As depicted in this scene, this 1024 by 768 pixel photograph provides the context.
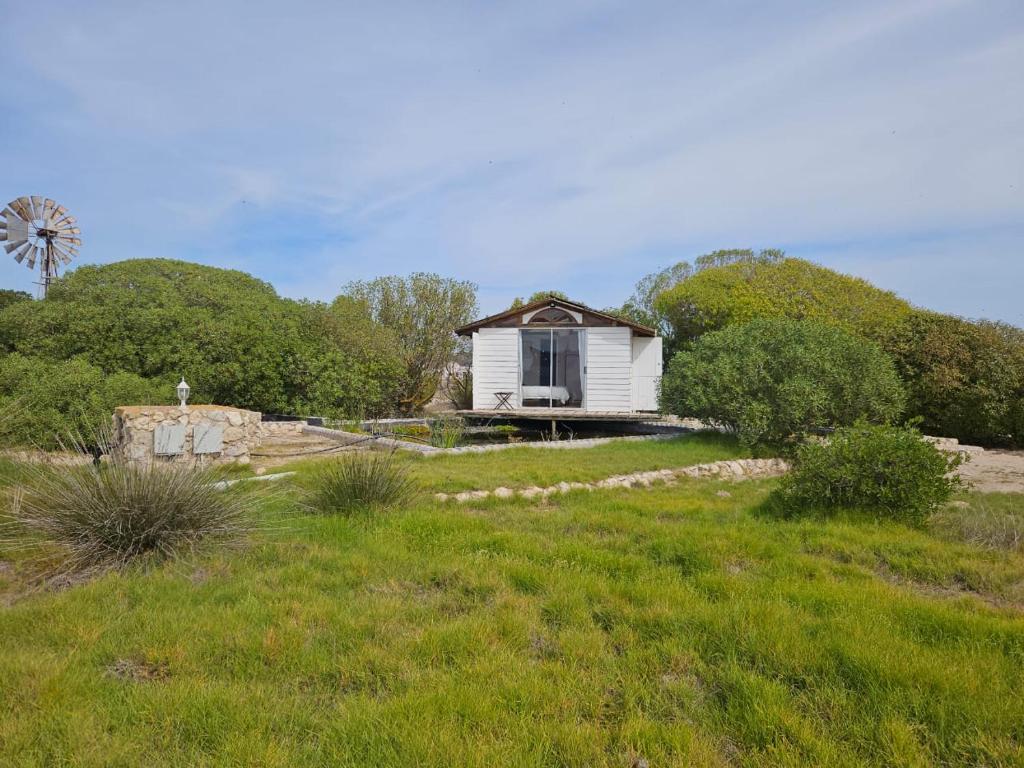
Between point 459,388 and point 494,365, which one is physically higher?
point 494,365

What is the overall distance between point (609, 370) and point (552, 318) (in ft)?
6.48

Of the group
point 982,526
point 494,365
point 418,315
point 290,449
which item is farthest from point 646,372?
point 982,526

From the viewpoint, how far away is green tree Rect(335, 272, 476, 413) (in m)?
18.2

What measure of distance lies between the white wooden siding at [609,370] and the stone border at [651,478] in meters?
5.43

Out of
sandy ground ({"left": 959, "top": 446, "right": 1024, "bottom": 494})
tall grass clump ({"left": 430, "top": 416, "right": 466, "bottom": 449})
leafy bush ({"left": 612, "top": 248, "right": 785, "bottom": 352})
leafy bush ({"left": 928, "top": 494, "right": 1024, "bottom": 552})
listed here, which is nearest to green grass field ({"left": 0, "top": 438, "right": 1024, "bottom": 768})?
leafy bush ({"left": 928, "top": 494, "right": 1024, "bottom": 552})

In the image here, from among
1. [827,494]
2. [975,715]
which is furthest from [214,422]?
[975,715]

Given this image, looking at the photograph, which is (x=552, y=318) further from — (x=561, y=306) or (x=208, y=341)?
(x=208, y=341)

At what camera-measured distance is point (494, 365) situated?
583 inches

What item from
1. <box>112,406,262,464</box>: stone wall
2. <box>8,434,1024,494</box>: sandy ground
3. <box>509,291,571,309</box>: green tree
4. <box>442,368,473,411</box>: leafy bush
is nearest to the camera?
<box>8,434,1024,494</box>: sandy ground

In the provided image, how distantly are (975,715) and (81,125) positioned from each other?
14000 mm

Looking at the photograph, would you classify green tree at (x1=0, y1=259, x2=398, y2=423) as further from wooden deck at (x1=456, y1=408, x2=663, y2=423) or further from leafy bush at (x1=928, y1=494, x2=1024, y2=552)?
leafy bush at (x1=928, y1=494, x2=1024, y2=552)

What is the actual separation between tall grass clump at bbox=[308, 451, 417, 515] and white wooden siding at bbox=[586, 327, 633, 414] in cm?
942

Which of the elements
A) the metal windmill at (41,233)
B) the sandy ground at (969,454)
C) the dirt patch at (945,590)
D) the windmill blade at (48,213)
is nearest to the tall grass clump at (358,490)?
the sandy ground at (969,454)

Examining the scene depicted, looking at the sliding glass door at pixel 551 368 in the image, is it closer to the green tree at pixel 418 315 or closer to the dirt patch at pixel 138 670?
the green tree at pixel 418 315
